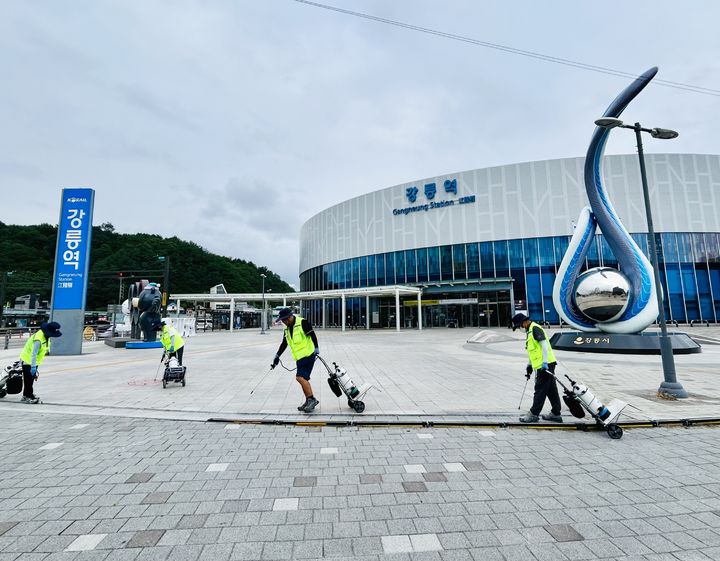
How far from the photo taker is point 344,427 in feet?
18.8

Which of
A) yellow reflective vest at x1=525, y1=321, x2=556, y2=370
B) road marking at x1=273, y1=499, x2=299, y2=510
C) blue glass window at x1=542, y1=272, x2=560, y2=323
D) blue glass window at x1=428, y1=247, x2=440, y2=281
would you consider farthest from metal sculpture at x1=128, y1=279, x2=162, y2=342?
blue glass window at x1=542, y1=272, x2=560, y2=323

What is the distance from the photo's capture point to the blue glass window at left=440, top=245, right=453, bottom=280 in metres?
44.3

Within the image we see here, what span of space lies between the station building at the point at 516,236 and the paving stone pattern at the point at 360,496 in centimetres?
3360

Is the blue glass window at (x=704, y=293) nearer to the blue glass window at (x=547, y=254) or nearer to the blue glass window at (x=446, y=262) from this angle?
the blue glass window at (x=547, y=254)

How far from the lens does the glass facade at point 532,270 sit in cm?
3931

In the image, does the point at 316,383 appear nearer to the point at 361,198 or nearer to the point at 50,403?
the point at 50,403

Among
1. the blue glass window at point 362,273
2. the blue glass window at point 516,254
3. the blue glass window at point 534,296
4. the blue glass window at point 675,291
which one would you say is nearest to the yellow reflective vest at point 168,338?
the blue glass window at point 534,296

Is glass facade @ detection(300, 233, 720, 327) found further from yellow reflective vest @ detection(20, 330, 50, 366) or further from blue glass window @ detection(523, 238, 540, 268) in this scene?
yellow reflective vest @ detection(20, 330, 50, 366)

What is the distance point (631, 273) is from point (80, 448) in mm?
19507

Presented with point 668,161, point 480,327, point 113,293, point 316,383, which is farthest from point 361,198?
point 113,293

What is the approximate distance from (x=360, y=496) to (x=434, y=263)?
1693 inches

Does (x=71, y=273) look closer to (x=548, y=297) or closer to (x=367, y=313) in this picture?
(x=367, y=313)

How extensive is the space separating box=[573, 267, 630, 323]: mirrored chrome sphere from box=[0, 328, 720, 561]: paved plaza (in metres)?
9.02

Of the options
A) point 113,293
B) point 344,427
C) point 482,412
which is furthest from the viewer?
point 113,293
